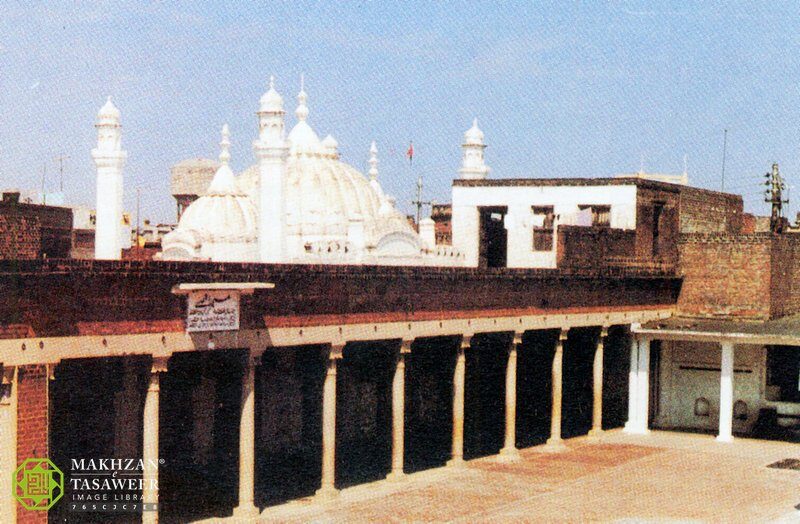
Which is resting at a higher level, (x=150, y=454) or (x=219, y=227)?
(x=219, y=227)

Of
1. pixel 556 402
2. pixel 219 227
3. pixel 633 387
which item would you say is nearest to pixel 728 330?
pixel 633 387

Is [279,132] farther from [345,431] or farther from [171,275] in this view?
[171,275]

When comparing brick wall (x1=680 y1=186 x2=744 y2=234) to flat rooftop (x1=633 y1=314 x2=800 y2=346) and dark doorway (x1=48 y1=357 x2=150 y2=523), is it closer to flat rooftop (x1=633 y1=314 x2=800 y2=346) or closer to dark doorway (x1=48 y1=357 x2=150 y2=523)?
flat rooftop (x1=633 y1=314 x2=800 y2=346)

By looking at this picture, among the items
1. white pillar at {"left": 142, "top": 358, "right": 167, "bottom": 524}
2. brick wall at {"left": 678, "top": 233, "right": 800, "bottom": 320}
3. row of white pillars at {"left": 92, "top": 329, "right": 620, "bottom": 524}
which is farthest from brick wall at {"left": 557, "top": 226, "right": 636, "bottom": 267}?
white pillar at {"left": 142, "top": 358, "right": 167, "bottom": 524}

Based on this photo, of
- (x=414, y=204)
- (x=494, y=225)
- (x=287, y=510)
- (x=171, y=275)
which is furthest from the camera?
(x=414, y=204)

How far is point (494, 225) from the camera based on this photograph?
39.3 m

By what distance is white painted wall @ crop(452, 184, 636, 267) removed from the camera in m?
33.0

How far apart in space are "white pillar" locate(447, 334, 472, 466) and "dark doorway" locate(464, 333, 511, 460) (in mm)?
4023

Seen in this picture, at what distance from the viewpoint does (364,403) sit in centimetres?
3017

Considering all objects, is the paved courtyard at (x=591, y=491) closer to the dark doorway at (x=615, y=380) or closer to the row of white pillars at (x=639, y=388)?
the row of white pillars at (x=639, y=388)

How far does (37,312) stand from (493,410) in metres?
18.1

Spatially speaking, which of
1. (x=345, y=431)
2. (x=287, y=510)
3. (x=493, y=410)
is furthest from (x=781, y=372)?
(x=287, y=510)

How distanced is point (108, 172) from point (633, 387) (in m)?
14.3

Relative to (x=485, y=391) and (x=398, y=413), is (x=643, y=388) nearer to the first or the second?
(x=485, y=391)
